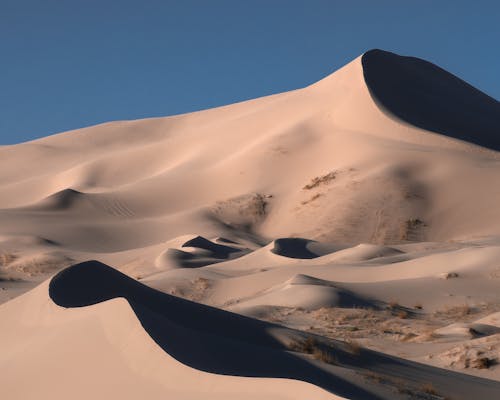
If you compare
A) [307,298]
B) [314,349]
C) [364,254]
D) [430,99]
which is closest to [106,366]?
[314,349]

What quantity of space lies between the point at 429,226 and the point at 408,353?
20840 millimetres

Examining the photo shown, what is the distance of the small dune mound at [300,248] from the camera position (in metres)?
→ 27.4

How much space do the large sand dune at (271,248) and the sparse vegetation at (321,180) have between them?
0.18 metres

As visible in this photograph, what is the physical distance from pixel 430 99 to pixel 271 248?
2256cm

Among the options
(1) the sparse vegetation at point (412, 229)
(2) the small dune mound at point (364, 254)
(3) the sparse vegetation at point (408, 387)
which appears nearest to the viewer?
(3) the sparse vegetation at point (408, 387)

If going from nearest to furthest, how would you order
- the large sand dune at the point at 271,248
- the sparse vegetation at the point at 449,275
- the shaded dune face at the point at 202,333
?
1. the shaded dune face at the point at 202,333
2. the large sand dune at the point at 271,248
3. the sparse vegetation at the point at 449,275

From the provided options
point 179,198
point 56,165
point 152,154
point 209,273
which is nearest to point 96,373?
point 209,273

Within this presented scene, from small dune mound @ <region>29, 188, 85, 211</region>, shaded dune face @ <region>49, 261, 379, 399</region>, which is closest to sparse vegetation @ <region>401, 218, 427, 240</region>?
small dune mound @ <region>29, 188, 85, 211</region>

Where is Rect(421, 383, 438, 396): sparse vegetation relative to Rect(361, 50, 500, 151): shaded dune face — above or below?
below

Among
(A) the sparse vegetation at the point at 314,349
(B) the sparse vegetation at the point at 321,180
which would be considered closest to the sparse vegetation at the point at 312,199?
(B) the sparse vegetation at the point at 321,180

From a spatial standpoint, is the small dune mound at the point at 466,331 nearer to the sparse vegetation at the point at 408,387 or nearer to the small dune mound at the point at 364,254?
the sparse vegetation at the point at 408,387

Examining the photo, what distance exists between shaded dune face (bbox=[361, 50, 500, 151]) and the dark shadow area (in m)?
30.0

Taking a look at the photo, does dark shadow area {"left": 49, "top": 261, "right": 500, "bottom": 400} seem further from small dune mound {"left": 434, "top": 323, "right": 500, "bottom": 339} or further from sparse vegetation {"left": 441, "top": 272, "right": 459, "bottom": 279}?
sparse vegetation {"left": 441, "top": 272, "right": 459, "bottom": 279}

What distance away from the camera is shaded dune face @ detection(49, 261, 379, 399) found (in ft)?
25.2
